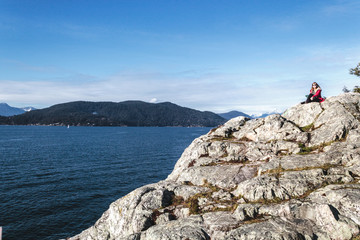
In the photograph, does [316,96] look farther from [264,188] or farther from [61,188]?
[61,188]

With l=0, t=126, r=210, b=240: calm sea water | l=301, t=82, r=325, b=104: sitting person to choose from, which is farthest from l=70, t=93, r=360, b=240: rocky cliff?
l=0, t=126, r=210, b=240: calm sea water

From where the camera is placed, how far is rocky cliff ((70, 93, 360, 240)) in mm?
11633

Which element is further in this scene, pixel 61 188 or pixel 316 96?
pixel 61 188

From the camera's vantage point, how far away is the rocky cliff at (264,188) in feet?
38.2

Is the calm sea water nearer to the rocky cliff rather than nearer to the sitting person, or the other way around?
the rocky cliff

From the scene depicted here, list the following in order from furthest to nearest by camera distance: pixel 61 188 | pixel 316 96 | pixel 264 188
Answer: pixel 61 188 < pixel 316 96 < pixel 264 188

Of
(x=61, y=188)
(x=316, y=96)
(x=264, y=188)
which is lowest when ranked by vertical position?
(x=61, y=188)

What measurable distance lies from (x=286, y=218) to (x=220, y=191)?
5.37 metres

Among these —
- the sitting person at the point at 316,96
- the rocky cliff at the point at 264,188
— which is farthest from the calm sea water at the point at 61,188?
the sitting person at the point at 316,96

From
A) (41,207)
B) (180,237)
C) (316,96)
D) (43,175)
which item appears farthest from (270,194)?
(43,175)

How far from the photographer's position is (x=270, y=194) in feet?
47.1

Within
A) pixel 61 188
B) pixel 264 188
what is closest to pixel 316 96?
pixel 264 188

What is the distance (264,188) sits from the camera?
14758 millimetres

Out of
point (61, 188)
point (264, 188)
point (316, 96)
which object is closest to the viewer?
point (264, 188)
